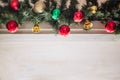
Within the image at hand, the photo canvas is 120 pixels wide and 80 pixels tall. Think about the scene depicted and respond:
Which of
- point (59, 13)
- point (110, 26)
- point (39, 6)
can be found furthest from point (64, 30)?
point (110, 26)

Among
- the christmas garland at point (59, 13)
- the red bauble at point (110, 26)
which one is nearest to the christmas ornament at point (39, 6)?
the christmas garland at point (59, 13)

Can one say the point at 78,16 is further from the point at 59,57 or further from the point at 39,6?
the point at 59,57

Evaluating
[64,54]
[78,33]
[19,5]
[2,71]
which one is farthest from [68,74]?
[19,5]

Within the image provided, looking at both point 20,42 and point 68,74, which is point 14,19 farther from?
point 68,74

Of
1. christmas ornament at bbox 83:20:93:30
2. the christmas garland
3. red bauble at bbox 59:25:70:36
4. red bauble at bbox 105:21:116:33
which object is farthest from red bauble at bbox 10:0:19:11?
red bauble at bbox 105:21:116:33

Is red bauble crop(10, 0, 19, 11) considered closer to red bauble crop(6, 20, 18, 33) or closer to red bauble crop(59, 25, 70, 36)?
red bauble crop(6, 20, 18, 33)

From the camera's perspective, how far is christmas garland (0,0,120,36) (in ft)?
6.36

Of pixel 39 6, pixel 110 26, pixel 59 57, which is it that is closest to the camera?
pixel 39 6

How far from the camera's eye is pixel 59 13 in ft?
6.41

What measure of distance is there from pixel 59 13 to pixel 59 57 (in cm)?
41

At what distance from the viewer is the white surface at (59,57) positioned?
2.12m

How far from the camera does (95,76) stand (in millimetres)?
2186

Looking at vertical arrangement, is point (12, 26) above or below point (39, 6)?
below

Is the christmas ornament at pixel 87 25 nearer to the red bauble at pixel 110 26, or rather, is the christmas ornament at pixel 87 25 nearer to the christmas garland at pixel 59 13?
the christmas garland at pixel 59 13
